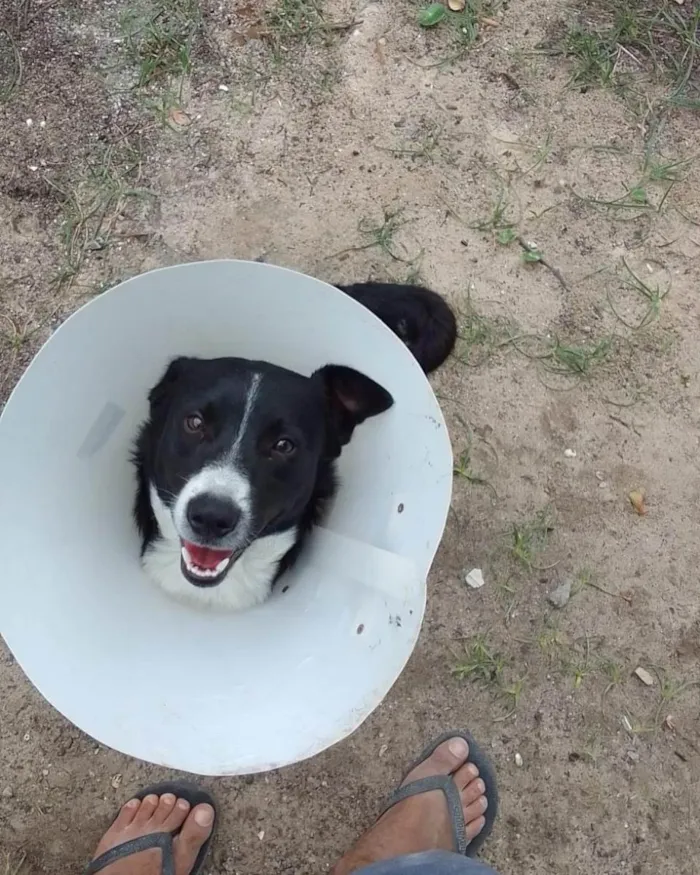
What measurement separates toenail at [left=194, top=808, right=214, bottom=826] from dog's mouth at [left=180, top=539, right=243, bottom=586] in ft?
2.91

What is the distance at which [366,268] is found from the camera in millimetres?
3395

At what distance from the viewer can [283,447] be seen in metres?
2.45

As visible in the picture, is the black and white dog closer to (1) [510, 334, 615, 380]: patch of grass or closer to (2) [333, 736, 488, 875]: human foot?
(2) [333, 736, 488, 875]: human foot

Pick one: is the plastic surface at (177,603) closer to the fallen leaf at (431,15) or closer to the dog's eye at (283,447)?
the dog's eye at (283,447)

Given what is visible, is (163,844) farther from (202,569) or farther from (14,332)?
(14,332)

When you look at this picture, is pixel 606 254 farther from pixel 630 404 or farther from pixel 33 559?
pixel 33 559

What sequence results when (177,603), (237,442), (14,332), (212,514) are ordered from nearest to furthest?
1. (212,514)
2. (237,442)
3. (177,603)
4. (14,332)

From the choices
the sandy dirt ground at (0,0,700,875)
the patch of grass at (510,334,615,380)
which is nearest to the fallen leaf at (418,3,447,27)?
the sandy dirt ground at (0,0,700,875)

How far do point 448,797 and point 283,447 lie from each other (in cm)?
141

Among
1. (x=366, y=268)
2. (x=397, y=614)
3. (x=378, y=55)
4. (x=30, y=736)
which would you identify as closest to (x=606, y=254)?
(x=366, y=268)

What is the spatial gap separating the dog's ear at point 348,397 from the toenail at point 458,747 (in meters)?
1.22

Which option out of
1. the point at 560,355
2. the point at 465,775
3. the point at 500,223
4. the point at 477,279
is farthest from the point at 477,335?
the point at 465,775

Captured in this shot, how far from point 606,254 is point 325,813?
254 centimetres

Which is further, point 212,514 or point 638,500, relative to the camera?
point 638,500
